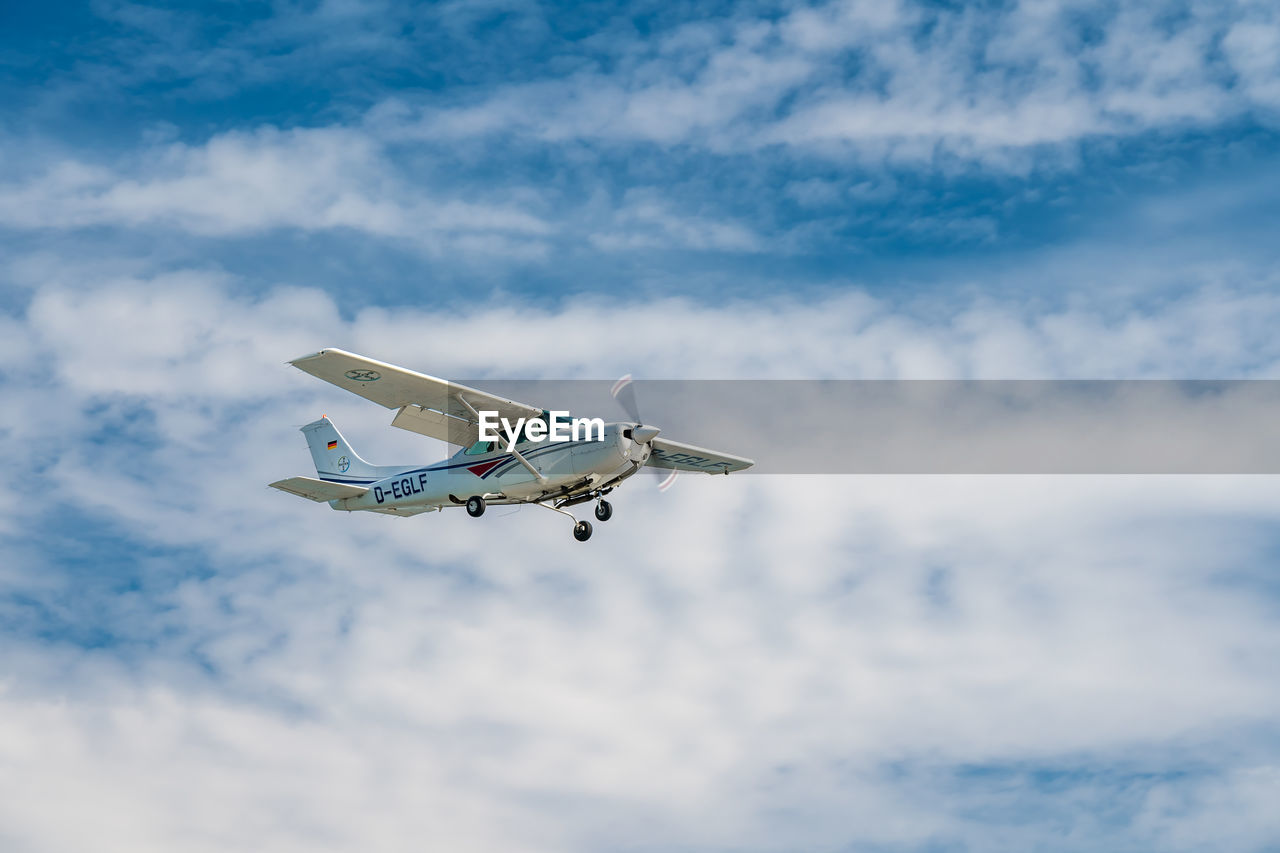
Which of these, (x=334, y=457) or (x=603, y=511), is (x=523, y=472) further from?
(x=334, y=457)

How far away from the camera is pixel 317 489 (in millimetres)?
40562

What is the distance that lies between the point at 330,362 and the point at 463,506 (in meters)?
7.00

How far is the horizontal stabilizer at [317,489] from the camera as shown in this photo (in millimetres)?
40000

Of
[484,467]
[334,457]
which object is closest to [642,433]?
[484,467]

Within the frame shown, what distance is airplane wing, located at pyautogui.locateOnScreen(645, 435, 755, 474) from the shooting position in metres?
40.6

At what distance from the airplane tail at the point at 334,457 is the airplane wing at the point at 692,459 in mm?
8956

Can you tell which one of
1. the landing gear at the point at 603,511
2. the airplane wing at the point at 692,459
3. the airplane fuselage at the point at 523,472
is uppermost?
the airplane wing at the point at 692,459

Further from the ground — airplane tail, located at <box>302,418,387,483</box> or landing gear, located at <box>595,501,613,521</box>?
airplane tail, located at <box>302,418,387,483</box>

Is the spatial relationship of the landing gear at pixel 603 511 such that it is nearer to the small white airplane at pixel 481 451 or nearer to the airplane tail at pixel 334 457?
the small white airplane at pixel 481 451

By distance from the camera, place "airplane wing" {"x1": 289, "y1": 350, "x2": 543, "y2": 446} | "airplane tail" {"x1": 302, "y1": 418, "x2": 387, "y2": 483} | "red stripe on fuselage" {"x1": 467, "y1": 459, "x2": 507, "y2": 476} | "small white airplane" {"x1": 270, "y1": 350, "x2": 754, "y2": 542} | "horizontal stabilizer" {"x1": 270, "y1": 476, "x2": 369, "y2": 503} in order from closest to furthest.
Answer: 1. "airplane wing" {"x1": 289, "y1": 350, "x2": 543, "y2": 446}
2. "small white airplane" {"x1": 270, "y1": 350, "x2": 754, "y2": 542}
3. "red stripe on fuselage" {"x1": 467, "y1": 459, "x2": 507, "y2": 476}
4. "horizontal stabilizer" {"x1": 270, "y1": 476, "x2": 369, "y2": 503}
5. "airplane tail" {"x1": 302, "y1": 418, "x2": 387, "y2": 483}

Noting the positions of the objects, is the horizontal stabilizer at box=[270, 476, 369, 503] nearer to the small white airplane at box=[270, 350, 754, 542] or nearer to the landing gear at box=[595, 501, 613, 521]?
the small white airplane at box=[270, 350, 754, 542]

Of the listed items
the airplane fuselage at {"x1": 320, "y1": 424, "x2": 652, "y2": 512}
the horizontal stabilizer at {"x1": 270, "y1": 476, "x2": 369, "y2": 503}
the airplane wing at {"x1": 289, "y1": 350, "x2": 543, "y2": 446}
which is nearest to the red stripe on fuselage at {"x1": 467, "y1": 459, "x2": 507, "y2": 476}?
the airplane fuselage at {"x1": 320, "y1": 424, "x2": 652, "y2": 512}

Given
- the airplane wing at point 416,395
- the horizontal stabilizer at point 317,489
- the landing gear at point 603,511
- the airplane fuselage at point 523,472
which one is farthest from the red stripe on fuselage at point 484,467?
the horizontal stabilizer at point 317,489

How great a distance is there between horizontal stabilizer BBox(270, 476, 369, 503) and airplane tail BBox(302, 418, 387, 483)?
2.09 feet
